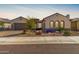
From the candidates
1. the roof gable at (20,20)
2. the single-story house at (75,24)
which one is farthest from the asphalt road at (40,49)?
the roof gable at (20,20)

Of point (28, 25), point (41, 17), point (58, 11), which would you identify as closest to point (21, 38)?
point (28, 25)

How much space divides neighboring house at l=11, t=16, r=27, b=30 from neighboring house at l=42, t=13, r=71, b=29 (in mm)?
370

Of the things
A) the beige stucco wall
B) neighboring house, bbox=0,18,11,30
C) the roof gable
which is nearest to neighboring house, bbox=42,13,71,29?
the beige stucco wall

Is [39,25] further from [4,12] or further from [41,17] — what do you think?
[4,12]

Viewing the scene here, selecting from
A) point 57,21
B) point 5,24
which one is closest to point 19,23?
point 5,24

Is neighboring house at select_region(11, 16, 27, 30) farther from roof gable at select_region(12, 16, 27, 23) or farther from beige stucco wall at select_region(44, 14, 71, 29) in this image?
beige stucco wall at select_region(44, 14, 71, 29)

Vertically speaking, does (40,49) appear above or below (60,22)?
below

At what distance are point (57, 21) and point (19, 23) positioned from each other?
71cm

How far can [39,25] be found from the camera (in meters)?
4.43

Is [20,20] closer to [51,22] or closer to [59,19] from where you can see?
[51,22]

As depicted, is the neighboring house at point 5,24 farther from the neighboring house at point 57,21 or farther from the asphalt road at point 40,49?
the neighboring house at point 57,21

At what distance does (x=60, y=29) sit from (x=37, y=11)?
55 centimetres

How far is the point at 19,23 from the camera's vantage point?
4.42m
